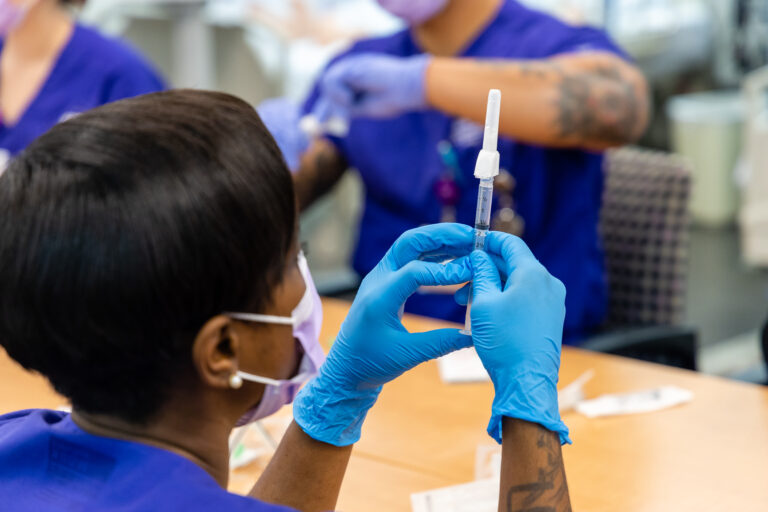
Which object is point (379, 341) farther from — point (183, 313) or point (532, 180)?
point (532, 180)

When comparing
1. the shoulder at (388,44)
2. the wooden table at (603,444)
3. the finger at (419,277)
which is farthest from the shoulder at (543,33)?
the finger at (419,277)

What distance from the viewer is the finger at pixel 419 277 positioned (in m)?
0.74

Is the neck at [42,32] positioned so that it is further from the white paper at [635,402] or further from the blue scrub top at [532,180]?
the white paper at [635,402]

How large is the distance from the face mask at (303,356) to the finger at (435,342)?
11cm

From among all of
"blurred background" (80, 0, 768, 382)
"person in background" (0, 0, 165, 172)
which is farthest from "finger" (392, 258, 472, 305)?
"blurred background" (80, 0, 768, 382)

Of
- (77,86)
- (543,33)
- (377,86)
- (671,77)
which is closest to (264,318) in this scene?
(377,86)

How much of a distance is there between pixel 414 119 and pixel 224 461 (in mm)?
1274

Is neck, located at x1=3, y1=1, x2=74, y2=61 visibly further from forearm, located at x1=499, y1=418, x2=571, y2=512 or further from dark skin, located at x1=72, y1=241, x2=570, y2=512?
forearm, located at x1=499, y1=418, x2=571, y2=512

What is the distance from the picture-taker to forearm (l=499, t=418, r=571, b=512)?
2.35 feet

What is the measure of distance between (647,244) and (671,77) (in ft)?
10.8

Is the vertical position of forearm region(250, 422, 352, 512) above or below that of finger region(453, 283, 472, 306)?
below

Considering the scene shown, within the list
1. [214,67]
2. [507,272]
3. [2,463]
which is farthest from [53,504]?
A: [214,67]

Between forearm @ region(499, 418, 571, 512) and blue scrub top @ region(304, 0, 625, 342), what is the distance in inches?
41.0

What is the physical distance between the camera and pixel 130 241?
0.61 m
